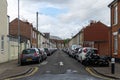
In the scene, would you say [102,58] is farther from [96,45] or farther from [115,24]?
[96,45]

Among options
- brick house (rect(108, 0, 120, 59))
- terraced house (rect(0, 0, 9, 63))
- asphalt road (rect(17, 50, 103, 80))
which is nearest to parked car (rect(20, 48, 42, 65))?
terraced house (rect(0, 0, 9, 63))

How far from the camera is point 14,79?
19125mm

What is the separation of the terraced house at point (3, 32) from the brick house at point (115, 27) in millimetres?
11431

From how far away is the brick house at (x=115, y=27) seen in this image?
34406 mm

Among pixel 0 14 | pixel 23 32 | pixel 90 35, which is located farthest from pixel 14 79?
pixel 90 35

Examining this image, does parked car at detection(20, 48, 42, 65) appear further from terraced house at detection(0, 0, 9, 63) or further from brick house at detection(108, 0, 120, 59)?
brick house at detection(108, 0, 120, 59)

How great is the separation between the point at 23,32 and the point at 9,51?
34.9 meters

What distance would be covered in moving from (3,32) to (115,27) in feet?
38.3

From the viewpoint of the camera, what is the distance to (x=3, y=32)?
3631cm

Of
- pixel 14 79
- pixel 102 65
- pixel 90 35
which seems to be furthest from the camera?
pixel 90 35

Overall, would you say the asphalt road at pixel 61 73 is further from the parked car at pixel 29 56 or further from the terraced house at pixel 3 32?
the terraced house at pixel 3 32

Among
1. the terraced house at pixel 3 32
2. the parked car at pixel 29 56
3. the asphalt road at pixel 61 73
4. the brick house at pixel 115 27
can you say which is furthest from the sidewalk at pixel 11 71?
the brick house at pixel 115 27

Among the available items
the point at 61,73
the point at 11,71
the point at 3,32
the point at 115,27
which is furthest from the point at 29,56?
the point at 61,73

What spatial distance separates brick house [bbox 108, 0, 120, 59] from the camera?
113ft
